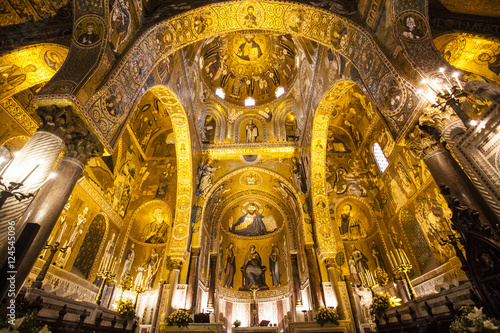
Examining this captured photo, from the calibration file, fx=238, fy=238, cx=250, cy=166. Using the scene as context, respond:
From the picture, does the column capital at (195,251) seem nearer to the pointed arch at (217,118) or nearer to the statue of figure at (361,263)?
the pointed arch at (217,118)

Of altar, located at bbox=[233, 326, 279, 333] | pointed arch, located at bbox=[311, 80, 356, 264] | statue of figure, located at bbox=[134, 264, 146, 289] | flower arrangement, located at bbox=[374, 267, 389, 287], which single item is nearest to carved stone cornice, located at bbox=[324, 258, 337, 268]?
pointed arch, located at bbox=[311, 80, 356, 264]

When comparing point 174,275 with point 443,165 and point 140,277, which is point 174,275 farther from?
point 443,165

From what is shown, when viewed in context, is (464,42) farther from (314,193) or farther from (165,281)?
(165,281)

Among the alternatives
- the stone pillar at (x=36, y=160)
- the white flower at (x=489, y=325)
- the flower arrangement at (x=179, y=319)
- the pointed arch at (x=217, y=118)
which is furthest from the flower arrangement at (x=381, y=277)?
the stone pillar at (x=36, y=160)

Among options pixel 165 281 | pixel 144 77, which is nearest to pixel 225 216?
pixel 165 281

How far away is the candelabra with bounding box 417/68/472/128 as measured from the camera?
3.97 m

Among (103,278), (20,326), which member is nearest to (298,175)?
(103,278)

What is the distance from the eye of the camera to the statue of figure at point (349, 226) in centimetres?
1266

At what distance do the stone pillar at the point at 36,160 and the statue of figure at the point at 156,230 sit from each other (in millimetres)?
9282

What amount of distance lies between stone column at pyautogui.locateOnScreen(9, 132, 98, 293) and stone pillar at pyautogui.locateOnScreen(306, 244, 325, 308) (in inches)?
402

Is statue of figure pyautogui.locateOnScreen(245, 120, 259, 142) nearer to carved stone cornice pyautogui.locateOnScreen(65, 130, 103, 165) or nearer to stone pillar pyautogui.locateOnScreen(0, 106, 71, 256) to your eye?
carved stone cornice pyautogui.locateOnScreen(65, 130, 103, 165)

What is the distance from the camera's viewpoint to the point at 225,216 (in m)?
16.1

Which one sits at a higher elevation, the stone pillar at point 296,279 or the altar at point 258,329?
the stone pillar at point 296,279

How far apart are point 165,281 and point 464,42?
581 inches
